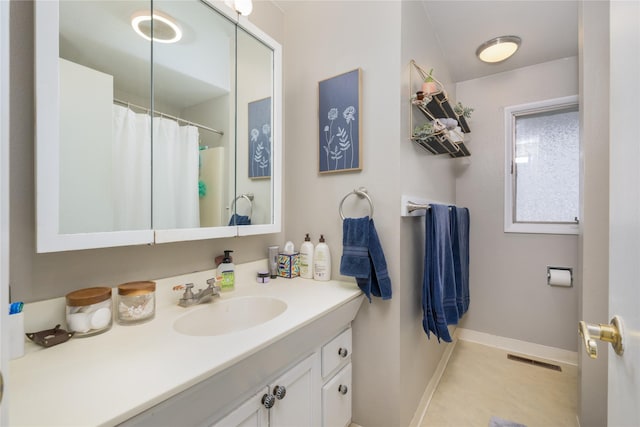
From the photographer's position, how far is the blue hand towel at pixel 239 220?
1310 millimetres

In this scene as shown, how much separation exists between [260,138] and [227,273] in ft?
2.38

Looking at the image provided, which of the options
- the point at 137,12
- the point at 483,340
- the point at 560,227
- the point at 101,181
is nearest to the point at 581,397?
the point at 483,340

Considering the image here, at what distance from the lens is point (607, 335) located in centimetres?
52

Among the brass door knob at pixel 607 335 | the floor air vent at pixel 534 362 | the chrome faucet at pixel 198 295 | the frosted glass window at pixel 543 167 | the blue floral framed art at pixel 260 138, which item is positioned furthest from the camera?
the frosted glass window at pixel 543 167

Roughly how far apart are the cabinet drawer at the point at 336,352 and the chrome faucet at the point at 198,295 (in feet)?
1.77

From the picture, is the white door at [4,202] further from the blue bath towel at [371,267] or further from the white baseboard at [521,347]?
the white baseboard at [521,347]

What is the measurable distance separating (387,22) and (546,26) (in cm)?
136

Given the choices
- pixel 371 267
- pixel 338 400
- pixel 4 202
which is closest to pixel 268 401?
pixel 338 400

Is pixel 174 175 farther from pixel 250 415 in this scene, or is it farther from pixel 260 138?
pixel 250 415

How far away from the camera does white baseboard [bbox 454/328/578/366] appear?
2.21 meters

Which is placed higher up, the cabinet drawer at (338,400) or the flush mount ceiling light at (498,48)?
the flush mount ceiling light at (498,48)

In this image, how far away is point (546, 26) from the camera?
1.85 m

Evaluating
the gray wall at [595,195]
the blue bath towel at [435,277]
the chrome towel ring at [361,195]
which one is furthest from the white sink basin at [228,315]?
the gray wall at [595,195]

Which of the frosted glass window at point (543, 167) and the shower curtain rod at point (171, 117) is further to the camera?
the frosted glass window at point (543, 167)
